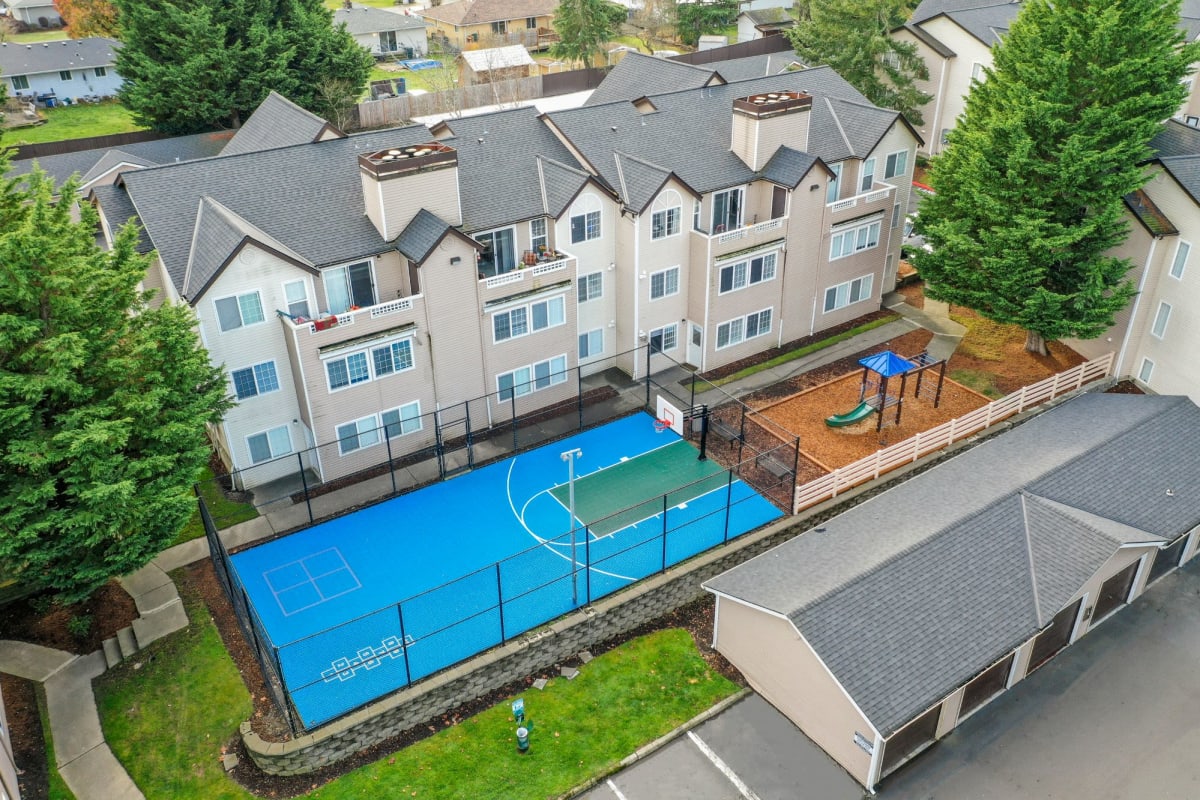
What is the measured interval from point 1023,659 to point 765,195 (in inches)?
992

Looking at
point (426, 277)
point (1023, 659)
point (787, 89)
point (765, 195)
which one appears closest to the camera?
point (1023, 659)

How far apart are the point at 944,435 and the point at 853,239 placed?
13369 mm

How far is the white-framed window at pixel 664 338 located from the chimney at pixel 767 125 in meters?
9.00

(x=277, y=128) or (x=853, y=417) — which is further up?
(x=277, y=128)

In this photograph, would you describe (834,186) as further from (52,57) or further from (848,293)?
(52,57)

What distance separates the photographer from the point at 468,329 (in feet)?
128

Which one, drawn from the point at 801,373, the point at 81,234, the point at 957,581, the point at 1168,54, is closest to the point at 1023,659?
the point at 957,581

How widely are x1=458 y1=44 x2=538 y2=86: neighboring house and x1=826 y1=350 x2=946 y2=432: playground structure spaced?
60834mm

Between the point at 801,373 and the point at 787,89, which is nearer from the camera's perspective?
the point at 801,373

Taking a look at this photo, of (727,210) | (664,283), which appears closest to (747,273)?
(727,210)

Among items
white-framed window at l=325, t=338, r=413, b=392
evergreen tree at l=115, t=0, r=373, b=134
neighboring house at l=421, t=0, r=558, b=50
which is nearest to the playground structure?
white-framed window at l=325, t=338, r=413, b=392

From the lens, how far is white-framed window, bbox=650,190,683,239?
41.8 metres

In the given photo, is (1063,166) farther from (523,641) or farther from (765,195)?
(523,641)

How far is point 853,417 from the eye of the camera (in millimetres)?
40438
